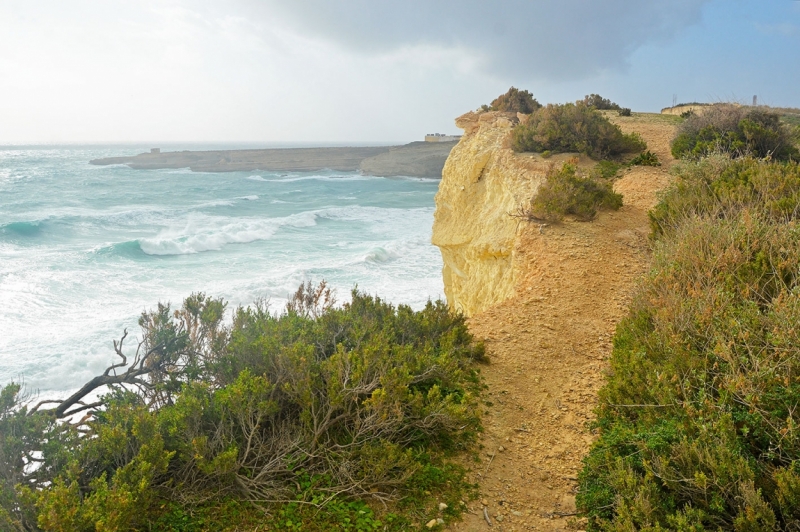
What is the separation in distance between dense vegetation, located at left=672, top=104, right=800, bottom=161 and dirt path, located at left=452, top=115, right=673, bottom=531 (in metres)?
2.52

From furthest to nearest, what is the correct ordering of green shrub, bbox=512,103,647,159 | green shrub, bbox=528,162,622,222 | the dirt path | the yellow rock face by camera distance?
green shrub, bbox=512,103,647,159, the yellow rock face, green shrub, bbox=528,162,622,222, the dirt path

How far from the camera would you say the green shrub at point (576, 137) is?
40.1ft

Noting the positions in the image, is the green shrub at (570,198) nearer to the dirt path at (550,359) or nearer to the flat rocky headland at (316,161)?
the dirt path at (550,359)

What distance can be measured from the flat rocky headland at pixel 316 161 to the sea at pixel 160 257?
2261cm

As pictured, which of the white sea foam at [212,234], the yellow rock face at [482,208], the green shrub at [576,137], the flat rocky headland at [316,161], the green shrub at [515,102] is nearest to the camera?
the yellow rock face at [482,208]

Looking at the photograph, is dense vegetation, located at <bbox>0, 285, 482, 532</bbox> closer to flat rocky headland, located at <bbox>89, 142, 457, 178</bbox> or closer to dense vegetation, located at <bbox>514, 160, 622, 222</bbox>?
dense vegetation, located at <bbox>514, 160, 622, 222</bbox>

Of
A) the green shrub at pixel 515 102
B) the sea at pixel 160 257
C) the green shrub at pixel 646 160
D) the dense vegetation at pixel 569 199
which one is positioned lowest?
the sea at pixel 160 257

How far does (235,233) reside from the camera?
995 inches

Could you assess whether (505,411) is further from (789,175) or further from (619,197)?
(619,197)

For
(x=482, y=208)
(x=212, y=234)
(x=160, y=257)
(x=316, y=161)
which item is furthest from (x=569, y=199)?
(x=316, y=161)

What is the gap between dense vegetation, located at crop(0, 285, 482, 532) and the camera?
2.78 m

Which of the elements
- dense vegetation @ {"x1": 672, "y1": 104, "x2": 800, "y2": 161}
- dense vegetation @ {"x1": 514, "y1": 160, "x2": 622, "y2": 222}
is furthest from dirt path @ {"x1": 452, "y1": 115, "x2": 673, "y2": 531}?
dense vegetation @ {"x1": 672, "y1": 104, "x2": 800, "y2": 161}

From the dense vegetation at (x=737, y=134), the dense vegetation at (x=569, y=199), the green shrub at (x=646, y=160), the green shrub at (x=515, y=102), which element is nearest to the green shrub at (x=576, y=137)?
the green shrub at (x=646, y=160)

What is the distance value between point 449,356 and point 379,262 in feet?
50.7
